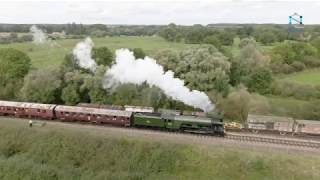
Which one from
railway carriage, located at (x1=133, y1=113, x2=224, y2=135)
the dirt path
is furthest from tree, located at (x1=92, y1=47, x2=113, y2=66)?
railway carriage, located at (x1=133, y1=113, x2=224, y2=135)

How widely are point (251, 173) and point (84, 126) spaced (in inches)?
862

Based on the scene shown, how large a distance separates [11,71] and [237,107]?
3910cm

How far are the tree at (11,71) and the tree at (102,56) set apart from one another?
13183mm

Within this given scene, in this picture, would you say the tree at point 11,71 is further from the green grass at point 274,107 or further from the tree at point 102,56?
the green grass at point 274,107

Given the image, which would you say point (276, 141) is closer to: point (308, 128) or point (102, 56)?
point (308, 128)

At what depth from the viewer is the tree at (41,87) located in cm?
5531

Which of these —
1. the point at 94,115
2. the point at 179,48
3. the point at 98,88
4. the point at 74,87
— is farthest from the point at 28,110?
the point at 179,48

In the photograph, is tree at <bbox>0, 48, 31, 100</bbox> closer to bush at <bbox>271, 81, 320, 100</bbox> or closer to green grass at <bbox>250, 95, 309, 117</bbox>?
green grass at <bbox>250, 95, 309, 117</bbox>

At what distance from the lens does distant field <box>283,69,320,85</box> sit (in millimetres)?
77250

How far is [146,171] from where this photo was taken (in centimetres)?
3594

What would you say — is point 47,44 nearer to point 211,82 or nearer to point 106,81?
point 106,81

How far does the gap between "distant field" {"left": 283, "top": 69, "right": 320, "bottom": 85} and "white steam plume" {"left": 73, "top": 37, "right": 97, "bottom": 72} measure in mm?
43688

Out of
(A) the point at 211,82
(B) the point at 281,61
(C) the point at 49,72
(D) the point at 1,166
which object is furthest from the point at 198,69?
(B) the point at 281,61

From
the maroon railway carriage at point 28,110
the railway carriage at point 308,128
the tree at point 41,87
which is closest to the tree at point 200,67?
the railway carriage at point 308,128
